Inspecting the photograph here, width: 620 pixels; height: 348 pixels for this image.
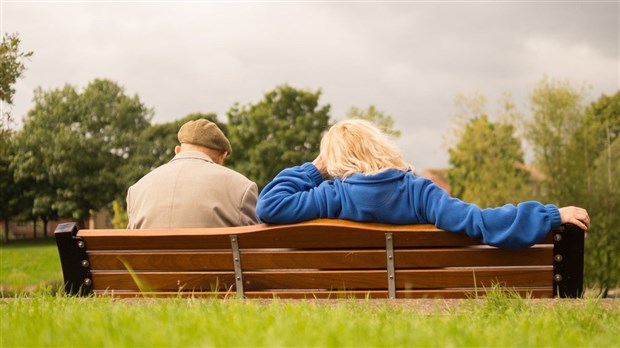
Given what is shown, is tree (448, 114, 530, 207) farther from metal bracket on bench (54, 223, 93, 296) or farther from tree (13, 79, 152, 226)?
metal bracket on bench (54, 223, 93, 296)

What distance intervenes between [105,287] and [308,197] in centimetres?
156

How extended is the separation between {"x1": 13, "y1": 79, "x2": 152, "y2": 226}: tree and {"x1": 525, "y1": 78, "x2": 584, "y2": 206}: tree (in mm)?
27361

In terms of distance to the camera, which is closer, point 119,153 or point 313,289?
point 313,289

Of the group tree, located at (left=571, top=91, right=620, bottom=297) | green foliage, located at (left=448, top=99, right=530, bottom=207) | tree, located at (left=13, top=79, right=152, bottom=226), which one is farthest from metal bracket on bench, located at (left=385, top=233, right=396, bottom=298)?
tree, located at (left=13, top=79, right=152, bottom=226)

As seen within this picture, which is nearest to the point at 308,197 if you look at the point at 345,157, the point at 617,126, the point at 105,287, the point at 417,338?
the point at 345,157

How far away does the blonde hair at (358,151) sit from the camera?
17.1ft

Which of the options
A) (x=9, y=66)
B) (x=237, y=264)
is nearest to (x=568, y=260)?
(x=237, y=264)

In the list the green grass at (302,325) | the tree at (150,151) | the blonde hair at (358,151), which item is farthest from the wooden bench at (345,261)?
the tree at (150,151)

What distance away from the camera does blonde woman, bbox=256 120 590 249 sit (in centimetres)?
500

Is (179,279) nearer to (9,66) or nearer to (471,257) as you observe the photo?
(471,257)

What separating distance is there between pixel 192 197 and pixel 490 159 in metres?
38.1

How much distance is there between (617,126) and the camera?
60.0 metres

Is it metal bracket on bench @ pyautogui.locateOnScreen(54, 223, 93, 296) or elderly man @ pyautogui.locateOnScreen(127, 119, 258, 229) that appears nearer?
metal bracket on bench @ pyautogui.locateOnScreen(54, 223, 93, 296)

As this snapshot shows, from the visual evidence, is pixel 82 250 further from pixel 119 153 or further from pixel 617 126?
pixel 617 126
